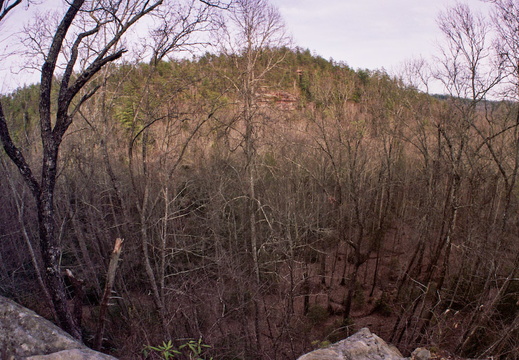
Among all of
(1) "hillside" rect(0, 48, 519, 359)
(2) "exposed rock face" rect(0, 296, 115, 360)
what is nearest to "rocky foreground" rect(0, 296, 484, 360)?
(2) "exposed rock face" rect(0, 296, 115, 360)

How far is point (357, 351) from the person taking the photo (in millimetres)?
4188

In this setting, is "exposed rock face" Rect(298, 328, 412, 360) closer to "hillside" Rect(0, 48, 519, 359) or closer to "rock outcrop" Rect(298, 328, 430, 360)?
"rock outcrop" Rect(298, 328, 430, 360)

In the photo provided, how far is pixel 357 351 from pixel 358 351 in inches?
0.5

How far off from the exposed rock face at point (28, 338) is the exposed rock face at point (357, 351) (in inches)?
95.6

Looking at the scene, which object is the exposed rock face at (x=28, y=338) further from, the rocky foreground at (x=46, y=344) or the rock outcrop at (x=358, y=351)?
the rock outcrop at (x=358, y=351)

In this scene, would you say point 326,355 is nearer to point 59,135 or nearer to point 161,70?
point 59,135

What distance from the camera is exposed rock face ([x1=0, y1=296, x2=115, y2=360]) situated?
3979mm

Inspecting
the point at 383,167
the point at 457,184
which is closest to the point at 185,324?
the point at 457,184

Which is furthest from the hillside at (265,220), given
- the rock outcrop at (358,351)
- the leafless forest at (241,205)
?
the rock outcrop at (358,351)

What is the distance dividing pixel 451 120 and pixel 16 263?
1751cm

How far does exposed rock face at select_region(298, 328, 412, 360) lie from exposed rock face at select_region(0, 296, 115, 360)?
2.43m

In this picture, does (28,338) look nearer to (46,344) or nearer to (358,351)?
(46,344)

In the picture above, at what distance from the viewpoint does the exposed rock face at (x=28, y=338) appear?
3.98 meters

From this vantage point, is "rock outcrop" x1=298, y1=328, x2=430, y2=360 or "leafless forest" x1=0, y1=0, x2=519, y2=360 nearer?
"rock outcrop" x1=298, y1=328, x2=430, y2=360
